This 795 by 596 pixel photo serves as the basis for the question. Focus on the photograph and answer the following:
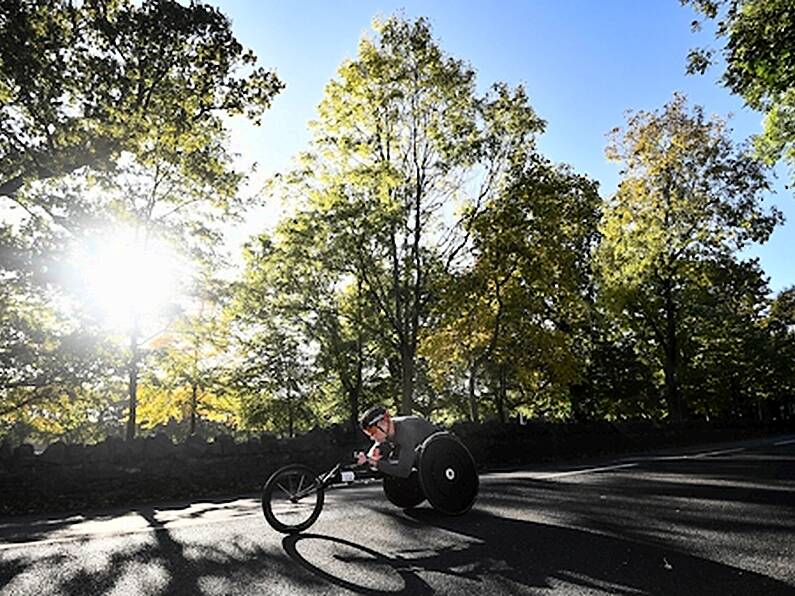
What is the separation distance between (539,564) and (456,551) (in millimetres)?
727

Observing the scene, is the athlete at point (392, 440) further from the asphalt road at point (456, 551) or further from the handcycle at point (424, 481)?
the asphalt road at point (456, 551)

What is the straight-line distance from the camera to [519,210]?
19.5 m

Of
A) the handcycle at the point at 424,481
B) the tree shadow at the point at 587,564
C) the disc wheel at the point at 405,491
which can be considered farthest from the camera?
the disc wheel at the point at 405,491

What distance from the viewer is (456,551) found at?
4410 mm

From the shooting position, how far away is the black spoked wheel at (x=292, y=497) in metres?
5.26

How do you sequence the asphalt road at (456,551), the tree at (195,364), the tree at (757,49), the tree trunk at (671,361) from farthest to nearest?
the tree trunk at (671,361), the tree at (195,364), the tree at (757,49), the asphalt road at (456,551)

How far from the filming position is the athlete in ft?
18.8

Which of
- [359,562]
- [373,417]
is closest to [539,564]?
[359,562]

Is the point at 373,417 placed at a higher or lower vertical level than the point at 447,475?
higher

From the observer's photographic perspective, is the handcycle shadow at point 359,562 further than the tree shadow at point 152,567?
No

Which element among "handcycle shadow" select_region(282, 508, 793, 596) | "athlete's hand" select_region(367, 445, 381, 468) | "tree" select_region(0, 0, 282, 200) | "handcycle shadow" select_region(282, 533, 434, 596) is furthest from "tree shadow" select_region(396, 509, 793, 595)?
"tree" select_region(0, 0, 282, 200)

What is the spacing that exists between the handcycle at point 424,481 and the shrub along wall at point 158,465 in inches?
242

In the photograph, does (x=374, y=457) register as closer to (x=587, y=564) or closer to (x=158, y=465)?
(x=587, y=564)

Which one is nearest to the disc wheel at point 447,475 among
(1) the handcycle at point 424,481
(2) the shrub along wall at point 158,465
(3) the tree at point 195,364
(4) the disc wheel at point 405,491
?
(1) the handcycle at point 424,481
